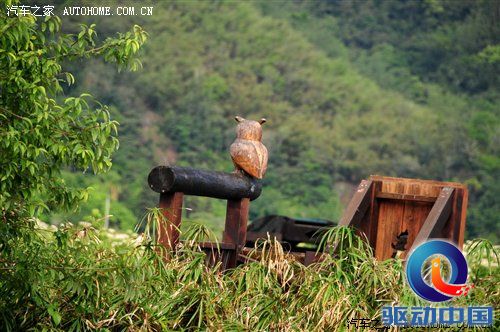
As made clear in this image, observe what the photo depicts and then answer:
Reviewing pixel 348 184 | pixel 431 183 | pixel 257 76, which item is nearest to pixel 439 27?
pixel 257 76

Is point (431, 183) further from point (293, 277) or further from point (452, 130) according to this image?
point (452, 130)

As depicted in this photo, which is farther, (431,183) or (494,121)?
(494,121)

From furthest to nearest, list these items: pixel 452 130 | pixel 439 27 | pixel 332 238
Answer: pixel 439 27, pixel 452 130, pixel 332 238

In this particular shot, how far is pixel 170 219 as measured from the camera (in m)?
7.64

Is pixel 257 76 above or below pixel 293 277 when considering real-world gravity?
above

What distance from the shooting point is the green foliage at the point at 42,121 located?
652 cm

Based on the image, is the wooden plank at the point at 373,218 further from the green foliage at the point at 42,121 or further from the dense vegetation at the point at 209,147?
the green foliage at the point at 42,121

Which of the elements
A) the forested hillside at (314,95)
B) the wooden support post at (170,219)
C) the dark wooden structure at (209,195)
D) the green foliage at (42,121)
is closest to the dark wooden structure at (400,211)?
the dark wooden structure at (209,195)

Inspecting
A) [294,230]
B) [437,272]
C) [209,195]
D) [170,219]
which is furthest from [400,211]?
[294,230]

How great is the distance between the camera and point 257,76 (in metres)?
35.0

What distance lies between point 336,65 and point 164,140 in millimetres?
8659

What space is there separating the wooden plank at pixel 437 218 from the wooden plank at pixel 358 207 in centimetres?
51

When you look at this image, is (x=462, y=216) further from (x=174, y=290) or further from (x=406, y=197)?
(x=174, y=290)

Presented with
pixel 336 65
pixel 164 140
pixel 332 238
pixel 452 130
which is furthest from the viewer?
pixel 336 65
